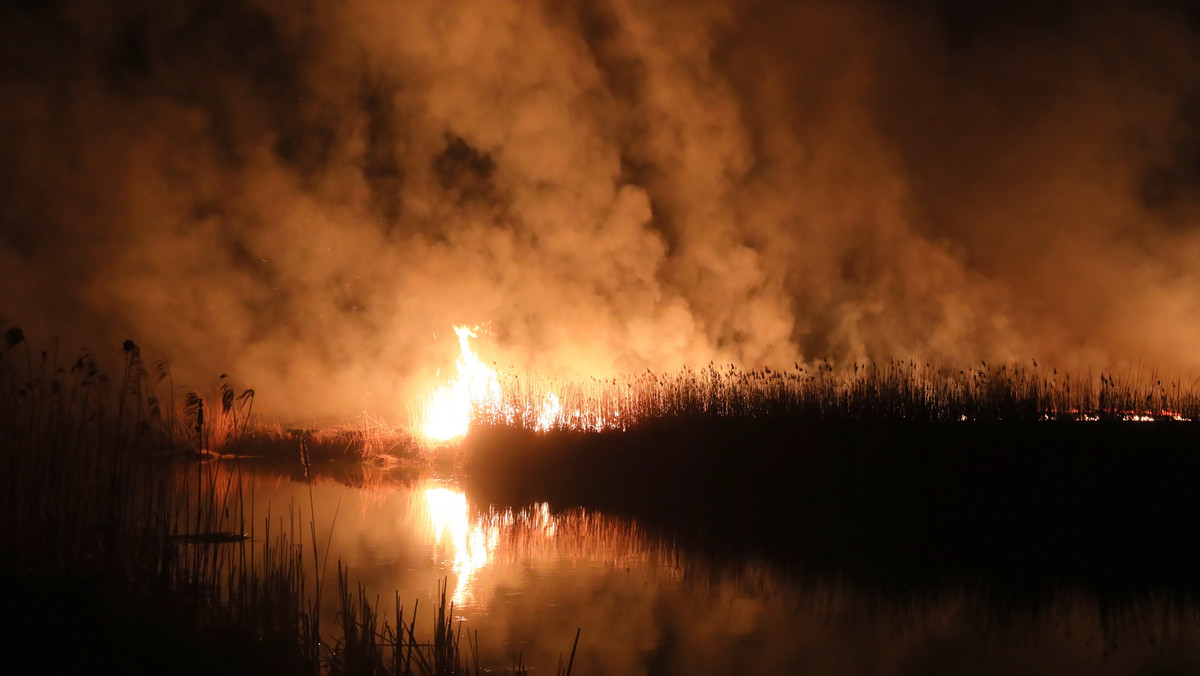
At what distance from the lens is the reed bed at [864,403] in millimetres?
11758

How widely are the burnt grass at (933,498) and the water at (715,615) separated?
75cm

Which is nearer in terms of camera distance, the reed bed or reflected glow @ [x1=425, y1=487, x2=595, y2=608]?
reflected glow @ [x1=425, y1=487, x2=595, y2=608]

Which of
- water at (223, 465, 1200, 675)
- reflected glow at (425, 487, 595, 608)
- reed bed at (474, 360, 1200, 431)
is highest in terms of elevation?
reed bed at (474, 360, 1200, 431)

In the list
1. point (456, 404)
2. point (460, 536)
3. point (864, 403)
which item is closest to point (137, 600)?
point (460, 536)

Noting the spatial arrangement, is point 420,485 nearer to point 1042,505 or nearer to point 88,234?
point 1042,505

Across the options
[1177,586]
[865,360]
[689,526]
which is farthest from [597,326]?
[1177,586]

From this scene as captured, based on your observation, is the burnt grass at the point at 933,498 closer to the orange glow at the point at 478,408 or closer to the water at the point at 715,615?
the water at the point at 715,615

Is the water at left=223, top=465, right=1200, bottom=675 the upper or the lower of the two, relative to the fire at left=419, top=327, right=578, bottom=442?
lower

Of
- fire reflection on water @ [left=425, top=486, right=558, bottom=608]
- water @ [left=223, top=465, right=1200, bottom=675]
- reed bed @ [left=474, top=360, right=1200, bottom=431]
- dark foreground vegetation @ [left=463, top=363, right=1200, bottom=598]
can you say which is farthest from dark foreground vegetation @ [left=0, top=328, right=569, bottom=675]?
reed bed @ [left=474, top=360, right=1200, bottom=431]

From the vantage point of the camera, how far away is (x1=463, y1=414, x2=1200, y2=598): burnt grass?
9047mm

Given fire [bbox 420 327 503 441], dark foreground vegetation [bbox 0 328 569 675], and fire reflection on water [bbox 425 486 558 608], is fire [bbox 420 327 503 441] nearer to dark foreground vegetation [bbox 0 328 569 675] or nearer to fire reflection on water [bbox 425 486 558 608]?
fire reflection on water [bbox 425 486 558 608]

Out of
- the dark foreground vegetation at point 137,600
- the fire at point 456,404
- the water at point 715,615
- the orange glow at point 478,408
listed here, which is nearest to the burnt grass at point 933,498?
the water at point 715,615

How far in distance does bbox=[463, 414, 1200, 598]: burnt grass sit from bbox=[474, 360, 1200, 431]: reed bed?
41 cm

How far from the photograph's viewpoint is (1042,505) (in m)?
10.3
